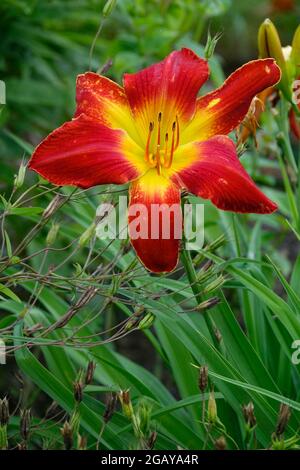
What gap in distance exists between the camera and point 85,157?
1.03 metres

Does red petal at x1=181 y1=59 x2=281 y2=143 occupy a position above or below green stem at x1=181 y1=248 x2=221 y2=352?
above

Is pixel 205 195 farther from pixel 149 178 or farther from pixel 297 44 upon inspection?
pixel 297 44

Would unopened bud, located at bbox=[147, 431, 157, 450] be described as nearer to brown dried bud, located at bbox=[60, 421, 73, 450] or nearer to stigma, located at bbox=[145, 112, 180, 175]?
brown dried bud, located at bbox=[60, 421, 73, 450]

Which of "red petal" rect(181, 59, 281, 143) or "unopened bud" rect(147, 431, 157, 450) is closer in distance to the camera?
"unopened bud" rect(147, 431, 157, 450)

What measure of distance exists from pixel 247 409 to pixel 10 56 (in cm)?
159

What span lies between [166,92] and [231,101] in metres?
0.08

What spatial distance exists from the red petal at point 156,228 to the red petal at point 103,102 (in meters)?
0.13

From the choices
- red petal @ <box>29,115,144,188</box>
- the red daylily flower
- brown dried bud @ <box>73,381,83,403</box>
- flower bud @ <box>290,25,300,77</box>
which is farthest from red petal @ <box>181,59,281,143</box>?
brown dried bud @ <box>73,381,83,403</box>

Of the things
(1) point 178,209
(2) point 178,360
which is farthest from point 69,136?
(2) point 178,360

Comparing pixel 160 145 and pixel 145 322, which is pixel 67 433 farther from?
pixel 160 145

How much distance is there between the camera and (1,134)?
2232 mm

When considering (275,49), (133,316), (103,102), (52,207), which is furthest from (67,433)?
(275,49)

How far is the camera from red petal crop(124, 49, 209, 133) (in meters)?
1.14

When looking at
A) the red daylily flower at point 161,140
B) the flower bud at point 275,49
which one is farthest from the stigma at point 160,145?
the flower bud at point 275,49
